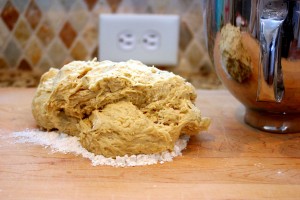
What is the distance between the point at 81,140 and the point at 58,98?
9 cm

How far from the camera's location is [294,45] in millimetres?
757

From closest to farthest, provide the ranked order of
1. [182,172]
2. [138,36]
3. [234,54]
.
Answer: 1. [182,172]
2. [234,54]
3. [138,36]

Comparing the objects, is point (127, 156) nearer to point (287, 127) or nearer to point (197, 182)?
point (197, 182)

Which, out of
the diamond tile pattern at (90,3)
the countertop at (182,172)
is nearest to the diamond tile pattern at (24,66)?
the diamond tile pattern at (90,3)

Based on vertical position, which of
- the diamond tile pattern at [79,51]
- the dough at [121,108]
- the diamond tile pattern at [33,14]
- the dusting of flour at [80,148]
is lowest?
the dusting of flour at [80,148]

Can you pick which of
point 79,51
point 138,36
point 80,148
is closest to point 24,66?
point 79,51

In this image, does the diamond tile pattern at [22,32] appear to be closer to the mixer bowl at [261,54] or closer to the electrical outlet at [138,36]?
the electrical outlet at [138,36]

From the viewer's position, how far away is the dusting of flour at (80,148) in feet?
2.40

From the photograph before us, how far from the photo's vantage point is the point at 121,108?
2.49 feet

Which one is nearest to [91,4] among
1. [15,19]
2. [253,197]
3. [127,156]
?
[15,19]

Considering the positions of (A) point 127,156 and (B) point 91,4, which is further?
(B) point 91,4

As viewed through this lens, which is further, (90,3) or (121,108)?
(90,3)

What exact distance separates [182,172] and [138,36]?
0.55 m

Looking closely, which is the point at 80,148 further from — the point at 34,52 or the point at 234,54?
the point at 34,52
